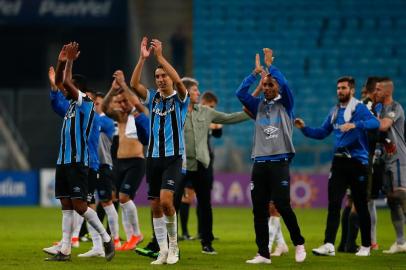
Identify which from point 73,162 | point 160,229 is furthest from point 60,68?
point 160,229

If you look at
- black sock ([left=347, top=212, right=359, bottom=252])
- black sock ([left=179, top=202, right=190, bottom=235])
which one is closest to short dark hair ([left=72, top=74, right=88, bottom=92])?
black sock ([left=347, top=212, right=359, bottom=252])

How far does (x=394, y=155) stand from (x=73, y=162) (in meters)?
5.10

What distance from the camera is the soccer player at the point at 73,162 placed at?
12.6 metres

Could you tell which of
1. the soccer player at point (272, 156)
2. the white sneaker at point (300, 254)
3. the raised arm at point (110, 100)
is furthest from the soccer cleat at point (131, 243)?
the white sneaker at point (300, 254)

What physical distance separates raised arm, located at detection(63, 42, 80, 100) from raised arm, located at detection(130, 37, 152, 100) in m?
0.76

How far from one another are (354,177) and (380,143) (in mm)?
1447

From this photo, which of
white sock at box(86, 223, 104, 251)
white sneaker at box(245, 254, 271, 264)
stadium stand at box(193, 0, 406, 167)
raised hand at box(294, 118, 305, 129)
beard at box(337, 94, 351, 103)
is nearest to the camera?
white sneaker at box(245, 254, 271, 264)

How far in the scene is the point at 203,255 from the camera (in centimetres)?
1385

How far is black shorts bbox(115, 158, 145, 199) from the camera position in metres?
15.4

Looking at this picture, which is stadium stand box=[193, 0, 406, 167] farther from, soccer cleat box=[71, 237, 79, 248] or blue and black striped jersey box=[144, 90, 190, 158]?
blue and black striped jersey box=[144, 90, 190, 158]

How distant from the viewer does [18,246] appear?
599 inches

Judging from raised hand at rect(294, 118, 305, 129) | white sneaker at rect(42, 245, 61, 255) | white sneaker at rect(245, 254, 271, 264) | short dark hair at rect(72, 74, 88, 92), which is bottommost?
white sneaker at rect(245, 254, 271, 264)

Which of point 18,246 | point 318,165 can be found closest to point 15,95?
point 318,165

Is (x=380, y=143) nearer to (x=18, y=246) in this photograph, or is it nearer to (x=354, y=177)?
(x=354, y=177)
